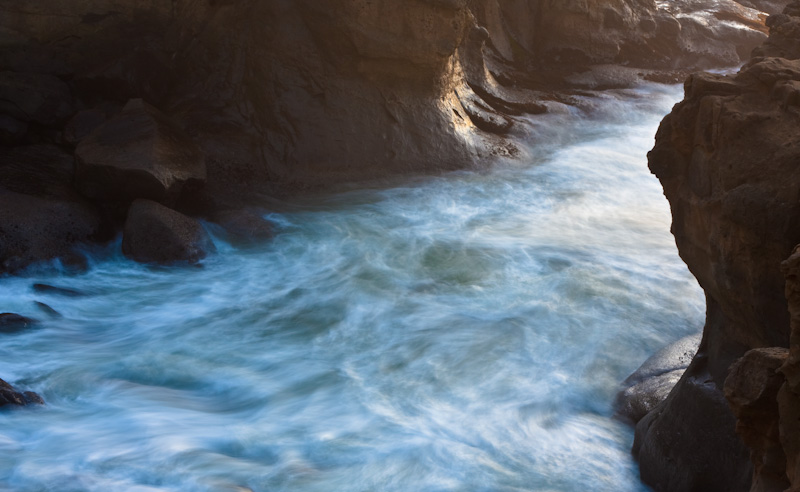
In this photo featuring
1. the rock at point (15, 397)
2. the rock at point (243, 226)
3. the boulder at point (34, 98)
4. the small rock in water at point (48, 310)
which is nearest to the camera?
the rock at point (15, 397)

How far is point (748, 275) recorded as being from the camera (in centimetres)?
339

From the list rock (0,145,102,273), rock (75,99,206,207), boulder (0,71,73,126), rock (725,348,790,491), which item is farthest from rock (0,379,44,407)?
boulder (0,71,73,126)

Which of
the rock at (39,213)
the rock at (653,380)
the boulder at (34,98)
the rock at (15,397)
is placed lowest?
the rock at (653,380)

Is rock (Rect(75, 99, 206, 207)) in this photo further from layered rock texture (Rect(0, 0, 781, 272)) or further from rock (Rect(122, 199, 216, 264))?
rock (Rect(122, 199, 216, 264))

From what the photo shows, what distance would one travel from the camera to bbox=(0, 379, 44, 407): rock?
4629 mm

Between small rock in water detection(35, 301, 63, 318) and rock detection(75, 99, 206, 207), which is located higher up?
rock detection(75, 99, 206, 207)

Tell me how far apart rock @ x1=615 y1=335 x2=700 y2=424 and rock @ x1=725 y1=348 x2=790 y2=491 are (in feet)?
5.21

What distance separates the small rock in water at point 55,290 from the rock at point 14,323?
0.56m

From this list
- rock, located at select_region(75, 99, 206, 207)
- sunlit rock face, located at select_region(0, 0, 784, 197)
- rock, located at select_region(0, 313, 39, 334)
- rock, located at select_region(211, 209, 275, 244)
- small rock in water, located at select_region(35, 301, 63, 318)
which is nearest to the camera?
rock, located at select_region(0, 313, 39, 334)

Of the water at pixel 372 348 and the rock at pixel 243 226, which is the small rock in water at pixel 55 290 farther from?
the rock at pixel 243 226

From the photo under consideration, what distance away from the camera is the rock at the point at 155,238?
7.11 m

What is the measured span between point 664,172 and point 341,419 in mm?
2228

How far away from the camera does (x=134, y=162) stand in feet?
24.1

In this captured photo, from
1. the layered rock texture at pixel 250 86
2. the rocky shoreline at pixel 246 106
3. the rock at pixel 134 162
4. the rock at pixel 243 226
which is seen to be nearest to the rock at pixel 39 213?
the rocky shoreline at pixel 246 106
